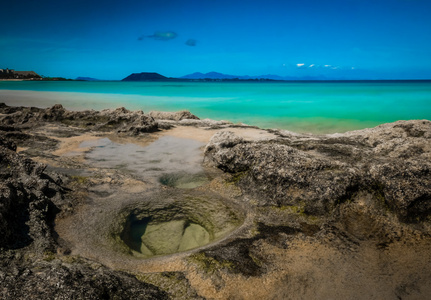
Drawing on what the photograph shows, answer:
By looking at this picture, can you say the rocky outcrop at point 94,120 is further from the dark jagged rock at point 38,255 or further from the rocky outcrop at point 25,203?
the dark jagged rock at point 38,255

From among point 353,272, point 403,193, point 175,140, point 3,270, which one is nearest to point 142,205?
point 3,270

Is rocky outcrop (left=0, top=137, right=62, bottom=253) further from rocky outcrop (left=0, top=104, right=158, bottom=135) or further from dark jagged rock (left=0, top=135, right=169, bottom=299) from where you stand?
rocky outcrop (left=0, top=104, right=158, bottom=135)

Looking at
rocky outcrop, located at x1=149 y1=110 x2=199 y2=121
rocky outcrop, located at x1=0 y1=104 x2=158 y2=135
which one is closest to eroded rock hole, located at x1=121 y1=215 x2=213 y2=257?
rocky outcrop, located at x1=0 y1=104 x2=158 y2=135

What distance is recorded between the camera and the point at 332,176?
463 centimetres

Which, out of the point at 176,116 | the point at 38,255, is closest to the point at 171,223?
the point at 38,255

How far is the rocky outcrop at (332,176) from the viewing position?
411 cm

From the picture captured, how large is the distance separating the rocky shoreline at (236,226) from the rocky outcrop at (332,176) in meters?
0.02

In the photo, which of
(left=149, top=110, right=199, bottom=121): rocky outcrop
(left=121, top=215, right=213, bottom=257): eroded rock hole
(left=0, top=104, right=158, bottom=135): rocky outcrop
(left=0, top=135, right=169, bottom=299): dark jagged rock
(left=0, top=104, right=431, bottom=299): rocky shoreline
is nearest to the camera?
(left=0, top=135, right=169, bottom=299): dark jagged rock

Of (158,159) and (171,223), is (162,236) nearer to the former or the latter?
(171,223)

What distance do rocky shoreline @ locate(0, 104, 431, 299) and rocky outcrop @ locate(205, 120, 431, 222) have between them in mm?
18

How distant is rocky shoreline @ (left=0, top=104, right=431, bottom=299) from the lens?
2.96m

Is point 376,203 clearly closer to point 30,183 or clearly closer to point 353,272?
point 353,272

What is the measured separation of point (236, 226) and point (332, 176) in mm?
1715

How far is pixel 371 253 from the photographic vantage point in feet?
11.7
